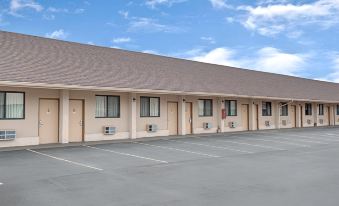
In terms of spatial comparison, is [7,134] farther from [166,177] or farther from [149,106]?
[166,177]

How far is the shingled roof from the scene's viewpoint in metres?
15.5

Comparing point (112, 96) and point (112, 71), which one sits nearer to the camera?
point (112, 96)

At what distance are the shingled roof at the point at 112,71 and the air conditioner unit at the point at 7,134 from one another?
2263mm

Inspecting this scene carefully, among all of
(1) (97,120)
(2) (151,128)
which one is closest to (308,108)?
(2) (151,128)

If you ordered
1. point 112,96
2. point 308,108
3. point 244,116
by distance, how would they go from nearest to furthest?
point 112,96, point 244,116, point 308,108

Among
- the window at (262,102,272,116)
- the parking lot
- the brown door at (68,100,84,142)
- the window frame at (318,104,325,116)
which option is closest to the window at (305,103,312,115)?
the window frame at (318,104,325,116)

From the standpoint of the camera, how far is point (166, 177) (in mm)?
9086

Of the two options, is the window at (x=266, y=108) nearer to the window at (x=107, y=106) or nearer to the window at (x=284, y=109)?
the window at (x=284, y=109)

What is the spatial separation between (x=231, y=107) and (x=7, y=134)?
15.4 metres

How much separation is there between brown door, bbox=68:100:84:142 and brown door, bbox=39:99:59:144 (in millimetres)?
660

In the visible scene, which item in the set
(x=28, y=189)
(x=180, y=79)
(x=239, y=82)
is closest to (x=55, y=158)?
(x=28, y=189)

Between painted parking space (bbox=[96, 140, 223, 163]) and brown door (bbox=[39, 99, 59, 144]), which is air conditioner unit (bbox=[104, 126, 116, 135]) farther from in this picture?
brown door (bbox=[39, 99, 59, 144])

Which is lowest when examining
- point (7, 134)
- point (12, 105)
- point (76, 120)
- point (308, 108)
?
point (7, 134)

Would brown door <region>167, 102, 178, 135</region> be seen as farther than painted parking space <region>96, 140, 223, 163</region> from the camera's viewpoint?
Yes
